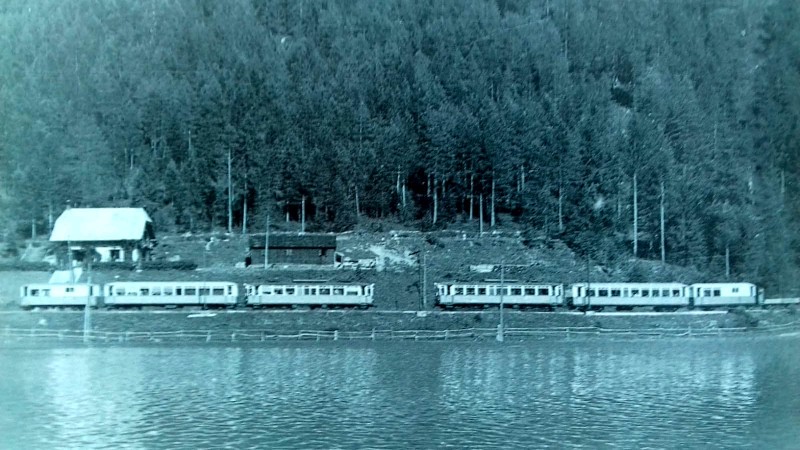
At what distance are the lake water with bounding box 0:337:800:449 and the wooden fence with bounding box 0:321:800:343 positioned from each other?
0.36 meters

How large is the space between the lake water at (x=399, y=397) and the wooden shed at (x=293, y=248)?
131 cm

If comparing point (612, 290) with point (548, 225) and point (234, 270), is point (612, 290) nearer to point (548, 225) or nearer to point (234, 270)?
point (548, 225)

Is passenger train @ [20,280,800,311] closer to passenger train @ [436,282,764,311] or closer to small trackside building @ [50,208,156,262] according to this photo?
passenger train @ [436,282,764,311]

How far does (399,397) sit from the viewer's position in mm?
7512

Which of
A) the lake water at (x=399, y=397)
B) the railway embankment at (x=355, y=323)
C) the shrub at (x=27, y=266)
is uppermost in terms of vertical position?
the shrub at (x=27, y=266)

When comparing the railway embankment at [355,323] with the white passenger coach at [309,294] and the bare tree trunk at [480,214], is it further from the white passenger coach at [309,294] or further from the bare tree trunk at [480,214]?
the bare tree trunk at [480,214]

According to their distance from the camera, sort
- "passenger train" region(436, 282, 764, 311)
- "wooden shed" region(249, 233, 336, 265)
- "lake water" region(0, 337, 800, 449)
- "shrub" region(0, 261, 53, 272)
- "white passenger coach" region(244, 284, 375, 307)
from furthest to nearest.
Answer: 1. "passenger train" region(436, 282, 764, 311)
2. "wooden shed" region(249, 233, 336, 265)
3. "white passenger coach" region(244, 284, 375, 307)
4. "shrub" region(0, 261, 53, 272)
5. "lake water" region(0, 337, 800, 449)

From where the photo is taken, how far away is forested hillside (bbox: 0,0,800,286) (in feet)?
35.6

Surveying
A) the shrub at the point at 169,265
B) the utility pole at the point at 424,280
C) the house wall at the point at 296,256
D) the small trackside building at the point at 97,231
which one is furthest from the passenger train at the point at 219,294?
the utility pole at the point at 424,280

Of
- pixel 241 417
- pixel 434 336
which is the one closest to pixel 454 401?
pixel 241 417

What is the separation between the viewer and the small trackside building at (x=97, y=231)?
35.2ft

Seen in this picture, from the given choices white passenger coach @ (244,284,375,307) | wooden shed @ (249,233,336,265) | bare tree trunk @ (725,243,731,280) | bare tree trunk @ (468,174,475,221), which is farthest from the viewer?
bare tree trunk @ (725,243,731,280)

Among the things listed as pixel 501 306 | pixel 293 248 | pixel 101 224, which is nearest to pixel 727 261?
pixel 501 306

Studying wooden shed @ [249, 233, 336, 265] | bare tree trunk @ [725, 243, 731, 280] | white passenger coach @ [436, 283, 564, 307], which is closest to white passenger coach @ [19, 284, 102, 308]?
wooden shed @ [249, 233, 336, 265]
